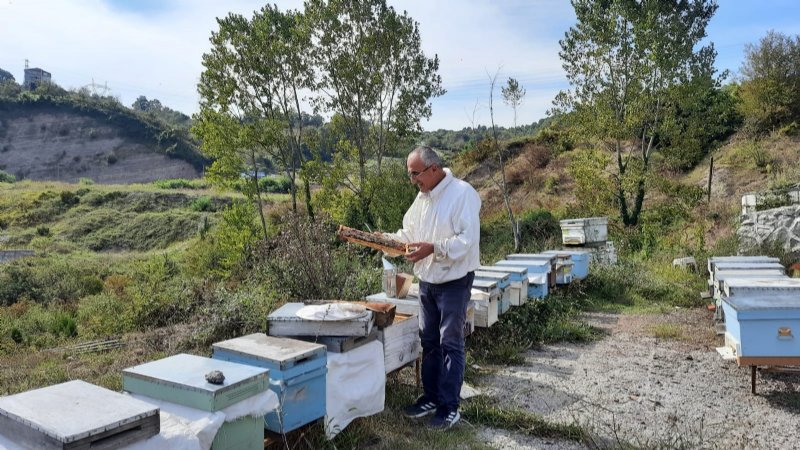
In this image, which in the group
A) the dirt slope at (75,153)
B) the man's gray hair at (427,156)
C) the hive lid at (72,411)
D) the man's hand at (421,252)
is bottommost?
the hive lid at (72,411)

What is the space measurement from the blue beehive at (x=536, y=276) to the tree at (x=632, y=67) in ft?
27.1

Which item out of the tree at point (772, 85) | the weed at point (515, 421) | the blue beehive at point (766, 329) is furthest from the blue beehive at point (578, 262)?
the tree at point (772, 85)

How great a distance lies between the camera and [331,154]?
644 inches

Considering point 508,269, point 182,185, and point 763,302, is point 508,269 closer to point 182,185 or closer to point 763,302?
point 763,302

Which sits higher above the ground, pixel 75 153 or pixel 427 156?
pixel 75 153

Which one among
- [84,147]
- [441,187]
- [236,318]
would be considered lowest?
[236,318]

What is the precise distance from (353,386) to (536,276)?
164 inches

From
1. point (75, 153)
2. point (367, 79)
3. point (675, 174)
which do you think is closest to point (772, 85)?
point (675, 174)

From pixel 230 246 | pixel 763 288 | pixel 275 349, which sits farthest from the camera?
pixel 230 246

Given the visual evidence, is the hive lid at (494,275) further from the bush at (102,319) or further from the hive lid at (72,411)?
the bush at (102,319)

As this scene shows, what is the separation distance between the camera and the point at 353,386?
3697 mm

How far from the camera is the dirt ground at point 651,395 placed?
155 inches

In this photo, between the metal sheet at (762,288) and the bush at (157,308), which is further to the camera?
the bush at (157,308)

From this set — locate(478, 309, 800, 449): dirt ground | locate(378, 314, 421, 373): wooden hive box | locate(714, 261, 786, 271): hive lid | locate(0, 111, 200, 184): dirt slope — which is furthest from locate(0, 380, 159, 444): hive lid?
locate(0, 111, 200, 184): dirt slope
